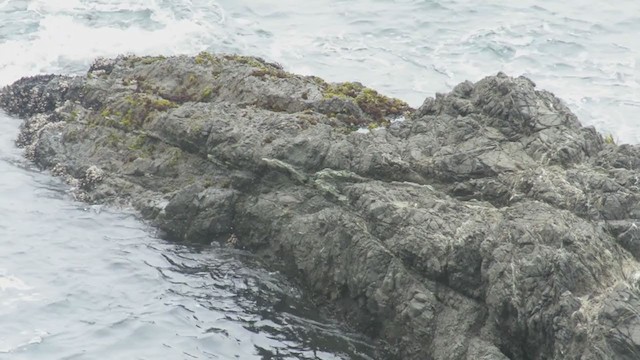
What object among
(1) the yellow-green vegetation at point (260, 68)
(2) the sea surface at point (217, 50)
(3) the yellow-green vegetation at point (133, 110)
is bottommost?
(2) the sea surface at point (217, 50)

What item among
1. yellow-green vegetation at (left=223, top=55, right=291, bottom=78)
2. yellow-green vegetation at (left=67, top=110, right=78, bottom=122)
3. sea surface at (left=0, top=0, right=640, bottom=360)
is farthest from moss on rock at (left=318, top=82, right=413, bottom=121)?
yellow-green vegetation at (left=67, top=110, right=78, bottom=122)

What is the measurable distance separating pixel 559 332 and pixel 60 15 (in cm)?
3000

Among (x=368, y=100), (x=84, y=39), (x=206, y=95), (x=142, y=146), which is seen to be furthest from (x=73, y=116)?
(x=84, y=39)

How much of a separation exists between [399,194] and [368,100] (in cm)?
542

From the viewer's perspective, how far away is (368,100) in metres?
21.7

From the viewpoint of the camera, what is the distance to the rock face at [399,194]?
46.7 ft

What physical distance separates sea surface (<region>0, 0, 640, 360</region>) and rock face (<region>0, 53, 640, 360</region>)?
0.94 meters

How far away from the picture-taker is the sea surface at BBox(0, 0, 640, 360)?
1598 cm

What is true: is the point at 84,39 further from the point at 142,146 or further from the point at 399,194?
the point at 399,194

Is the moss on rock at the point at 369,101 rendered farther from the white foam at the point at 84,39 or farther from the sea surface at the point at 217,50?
the white foam at the point at 84,39

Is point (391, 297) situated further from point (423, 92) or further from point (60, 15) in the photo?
point (60, 15)

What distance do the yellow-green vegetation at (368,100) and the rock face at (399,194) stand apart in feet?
0.21

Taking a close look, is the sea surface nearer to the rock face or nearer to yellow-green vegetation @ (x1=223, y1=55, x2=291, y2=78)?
the rock face

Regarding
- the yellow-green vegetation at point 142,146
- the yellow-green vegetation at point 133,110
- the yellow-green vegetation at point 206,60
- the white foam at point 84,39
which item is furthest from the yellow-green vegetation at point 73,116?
the white foam at point 84,39
